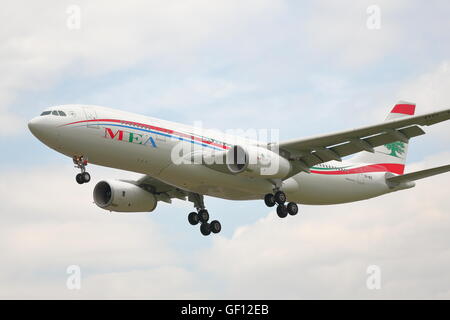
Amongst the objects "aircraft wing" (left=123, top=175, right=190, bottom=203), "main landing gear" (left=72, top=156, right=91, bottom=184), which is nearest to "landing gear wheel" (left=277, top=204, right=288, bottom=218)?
"aircraft wing" (left=123, top=175, right=190, bottom=203)

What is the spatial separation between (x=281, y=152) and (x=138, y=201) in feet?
28.9

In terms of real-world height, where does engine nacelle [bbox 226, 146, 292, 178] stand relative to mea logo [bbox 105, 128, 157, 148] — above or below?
below

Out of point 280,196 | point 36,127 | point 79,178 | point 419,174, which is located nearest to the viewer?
point 36,127

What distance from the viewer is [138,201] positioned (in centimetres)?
5019

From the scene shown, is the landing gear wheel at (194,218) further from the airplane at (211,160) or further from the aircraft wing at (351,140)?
the aircraft wing at (351,140)

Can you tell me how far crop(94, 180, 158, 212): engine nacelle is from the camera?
49719 mm

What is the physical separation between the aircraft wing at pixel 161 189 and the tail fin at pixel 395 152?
11.6 m

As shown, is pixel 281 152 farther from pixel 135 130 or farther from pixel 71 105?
pixel 71 105

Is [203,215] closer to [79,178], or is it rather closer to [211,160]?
[211,160]

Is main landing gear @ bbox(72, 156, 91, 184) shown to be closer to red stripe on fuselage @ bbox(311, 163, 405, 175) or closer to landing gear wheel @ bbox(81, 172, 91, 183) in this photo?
landing gear wheel @ bbox(81, 172, 91, 183)

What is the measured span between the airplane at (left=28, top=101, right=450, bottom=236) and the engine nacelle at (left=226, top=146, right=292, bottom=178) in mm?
48

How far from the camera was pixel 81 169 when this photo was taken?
42.8 metres

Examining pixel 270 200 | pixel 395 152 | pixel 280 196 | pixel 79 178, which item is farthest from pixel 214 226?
pixel 395 152

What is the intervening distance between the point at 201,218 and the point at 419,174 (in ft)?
39.9
